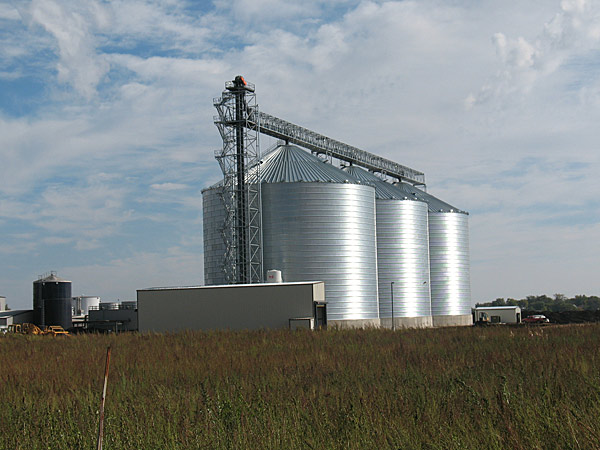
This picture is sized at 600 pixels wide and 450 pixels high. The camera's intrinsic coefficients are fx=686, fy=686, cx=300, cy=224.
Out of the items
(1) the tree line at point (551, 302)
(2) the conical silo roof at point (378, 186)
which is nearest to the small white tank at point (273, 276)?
(2) the conical silo roof at point (378, 186)

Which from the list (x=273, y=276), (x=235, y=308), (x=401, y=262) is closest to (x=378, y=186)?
(x=401, y=262)

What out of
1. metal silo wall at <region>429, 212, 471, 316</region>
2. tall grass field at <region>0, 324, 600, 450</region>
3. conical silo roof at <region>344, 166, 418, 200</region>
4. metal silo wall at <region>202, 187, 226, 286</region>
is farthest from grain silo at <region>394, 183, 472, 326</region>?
tall grass field at <region>0, 324, 600, 450</region>

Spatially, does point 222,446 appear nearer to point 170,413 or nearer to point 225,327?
point 170,413

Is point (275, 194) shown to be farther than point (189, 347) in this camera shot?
Yes

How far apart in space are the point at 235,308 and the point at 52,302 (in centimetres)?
3091

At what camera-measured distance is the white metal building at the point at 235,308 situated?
41.8 metres

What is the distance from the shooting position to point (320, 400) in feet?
37.2

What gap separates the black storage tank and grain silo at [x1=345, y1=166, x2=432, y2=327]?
30155 mm

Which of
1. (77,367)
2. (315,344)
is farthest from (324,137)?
(77,367)

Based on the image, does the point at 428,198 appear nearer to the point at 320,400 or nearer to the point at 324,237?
the point at 324,237

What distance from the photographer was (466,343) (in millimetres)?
21234

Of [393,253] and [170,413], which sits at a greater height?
[393,253]

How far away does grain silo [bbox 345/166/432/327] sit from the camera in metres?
64.1

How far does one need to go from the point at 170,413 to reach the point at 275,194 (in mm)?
46429
